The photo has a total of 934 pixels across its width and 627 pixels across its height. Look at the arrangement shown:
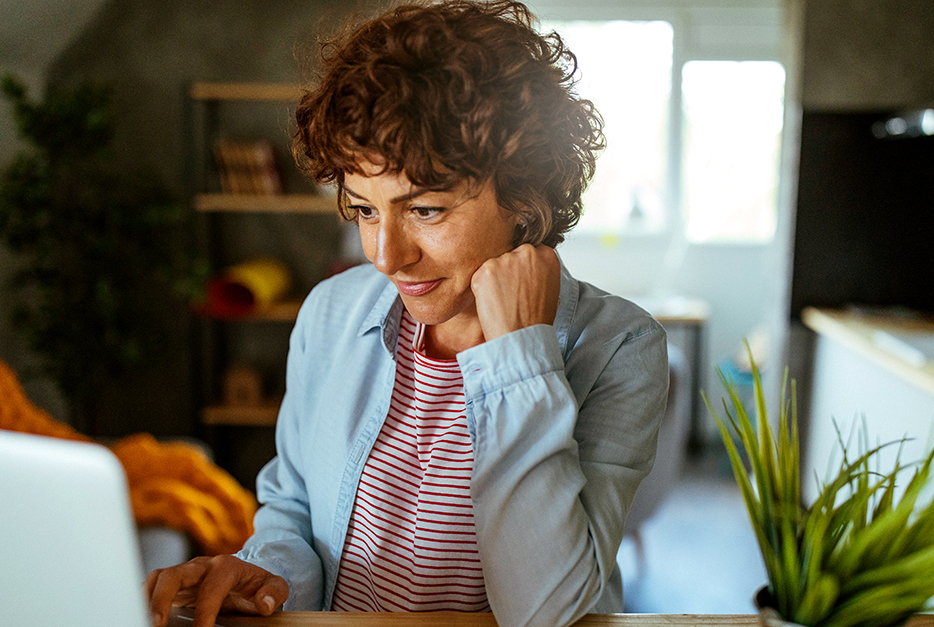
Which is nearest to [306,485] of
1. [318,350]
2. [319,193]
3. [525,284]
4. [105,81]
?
[318,350]

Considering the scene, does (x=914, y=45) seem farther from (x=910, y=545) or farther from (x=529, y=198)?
(x=910, y=545)

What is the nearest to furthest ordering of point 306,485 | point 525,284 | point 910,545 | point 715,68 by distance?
1. point 910,545
2. point 525,284
3. point 306,485
4. point 715,68

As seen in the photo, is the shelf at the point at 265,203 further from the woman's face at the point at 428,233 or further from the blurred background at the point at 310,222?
the woman's face at the point at 428,233

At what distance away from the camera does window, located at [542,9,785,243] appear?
4.29m

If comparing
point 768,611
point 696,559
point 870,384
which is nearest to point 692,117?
point 870,384

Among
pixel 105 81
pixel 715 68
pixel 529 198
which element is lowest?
pixel 529 198

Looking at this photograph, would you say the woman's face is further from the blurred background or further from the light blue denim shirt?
the blurred background

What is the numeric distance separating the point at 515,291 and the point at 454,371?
0.52ft

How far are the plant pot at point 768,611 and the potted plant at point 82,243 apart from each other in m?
2.56

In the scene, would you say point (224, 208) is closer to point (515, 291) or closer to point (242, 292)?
point (242, 292)

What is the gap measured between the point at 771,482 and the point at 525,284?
32 centimetres

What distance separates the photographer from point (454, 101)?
0.76 m

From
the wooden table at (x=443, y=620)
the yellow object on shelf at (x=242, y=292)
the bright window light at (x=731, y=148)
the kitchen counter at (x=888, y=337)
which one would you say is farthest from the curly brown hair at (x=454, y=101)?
the bright window light at (x=731, y=148)

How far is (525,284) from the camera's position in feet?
2.68
